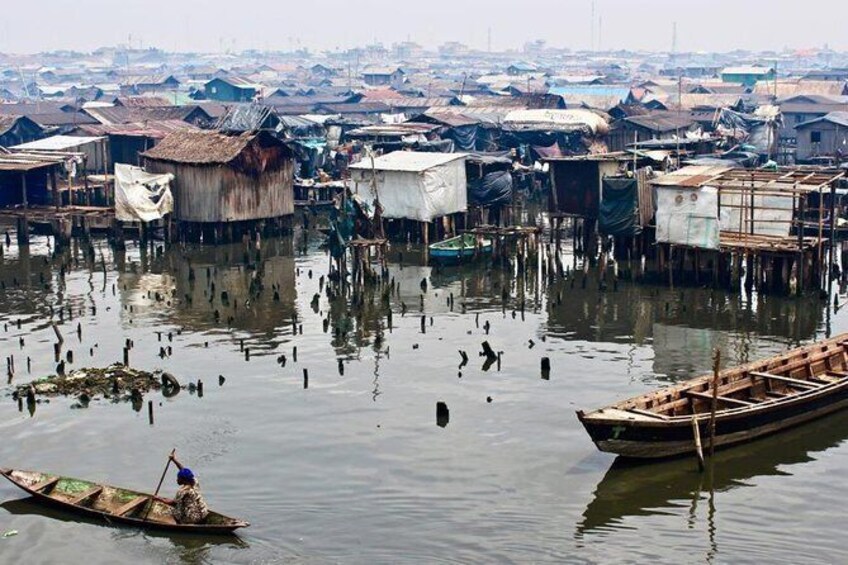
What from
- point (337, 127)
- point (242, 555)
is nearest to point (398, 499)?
point (242, 555)

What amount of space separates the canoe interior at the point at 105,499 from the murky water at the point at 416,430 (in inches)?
14.9

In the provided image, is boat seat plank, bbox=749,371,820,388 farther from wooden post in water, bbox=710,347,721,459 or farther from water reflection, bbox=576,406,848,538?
wooden post in water, bbox=710,347,721,459

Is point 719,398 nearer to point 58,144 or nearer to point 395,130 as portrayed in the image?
point 395,130

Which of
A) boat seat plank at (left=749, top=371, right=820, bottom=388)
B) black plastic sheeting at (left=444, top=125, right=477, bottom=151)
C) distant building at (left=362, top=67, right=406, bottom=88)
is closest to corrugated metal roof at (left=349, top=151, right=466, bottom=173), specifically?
black plastic sheeting at (left=444, top=125, right=477, bottom=151)

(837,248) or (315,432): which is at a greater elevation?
(837,248)

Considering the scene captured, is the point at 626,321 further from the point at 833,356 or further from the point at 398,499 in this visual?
the point at 398,499

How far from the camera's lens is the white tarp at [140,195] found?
5512 cm

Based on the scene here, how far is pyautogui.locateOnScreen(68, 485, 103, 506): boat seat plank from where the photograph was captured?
25.2m

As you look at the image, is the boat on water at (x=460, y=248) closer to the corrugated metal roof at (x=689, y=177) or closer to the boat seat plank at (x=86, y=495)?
the corrugated metal roof at (x=689, y=177)

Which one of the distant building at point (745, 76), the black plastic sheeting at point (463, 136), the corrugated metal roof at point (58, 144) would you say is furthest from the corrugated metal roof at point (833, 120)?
the distant building at point (745, 76)

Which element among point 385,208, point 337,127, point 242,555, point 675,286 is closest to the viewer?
point 242,555

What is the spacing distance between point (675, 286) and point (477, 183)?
45.0ft

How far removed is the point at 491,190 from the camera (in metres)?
56.2

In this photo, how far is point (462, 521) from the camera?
2481cm
